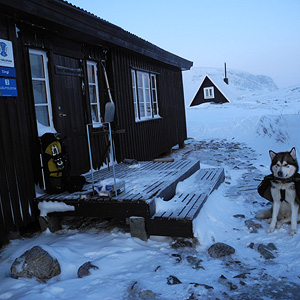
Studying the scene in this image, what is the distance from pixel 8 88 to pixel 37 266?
2.62 m

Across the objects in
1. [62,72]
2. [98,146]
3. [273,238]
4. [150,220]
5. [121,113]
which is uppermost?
[62,72]

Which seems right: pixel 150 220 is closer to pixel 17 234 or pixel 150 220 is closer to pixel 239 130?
pixel 17 234

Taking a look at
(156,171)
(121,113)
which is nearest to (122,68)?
(121,113)

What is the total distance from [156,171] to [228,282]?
3.58 metres

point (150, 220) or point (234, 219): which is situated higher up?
point (150, 220)

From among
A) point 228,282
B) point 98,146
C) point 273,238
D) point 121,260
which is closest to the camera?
point 228,282

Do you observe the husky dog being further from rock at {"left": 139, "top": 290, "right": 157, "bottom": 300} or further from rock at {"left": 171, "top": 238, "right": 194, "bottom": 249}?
rock at {"left": 139, "top": 290, "right": 157, "bottom": 300}

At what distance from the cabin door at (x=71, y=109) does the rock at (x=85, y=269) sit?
112 inches

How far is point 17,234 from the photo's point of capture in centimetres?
476

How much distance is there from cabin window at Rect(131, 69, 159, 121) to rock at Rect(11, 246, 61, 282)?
6168mm

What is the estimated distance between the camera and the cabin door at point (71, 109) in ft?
19.5

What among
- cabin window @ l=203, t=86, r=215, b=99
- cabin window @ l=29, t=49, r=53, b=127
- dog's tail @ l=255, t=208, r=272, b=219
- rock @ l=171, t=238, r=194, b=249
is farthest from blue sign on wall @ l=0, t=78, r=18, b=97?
cabin window @ l=203, t=86, r=215, b=99

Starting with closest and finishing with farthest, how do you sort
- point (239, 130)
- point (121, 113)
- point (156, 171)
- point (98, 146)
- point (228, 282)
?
point (228, 282) < point (156, 171) < point (98, 146) < point (121, 113) < point (239, 130)

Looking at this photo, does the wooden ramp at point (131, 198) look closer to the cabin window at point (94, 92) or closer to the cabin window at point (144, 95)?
the cabin window at point (94, 92)
